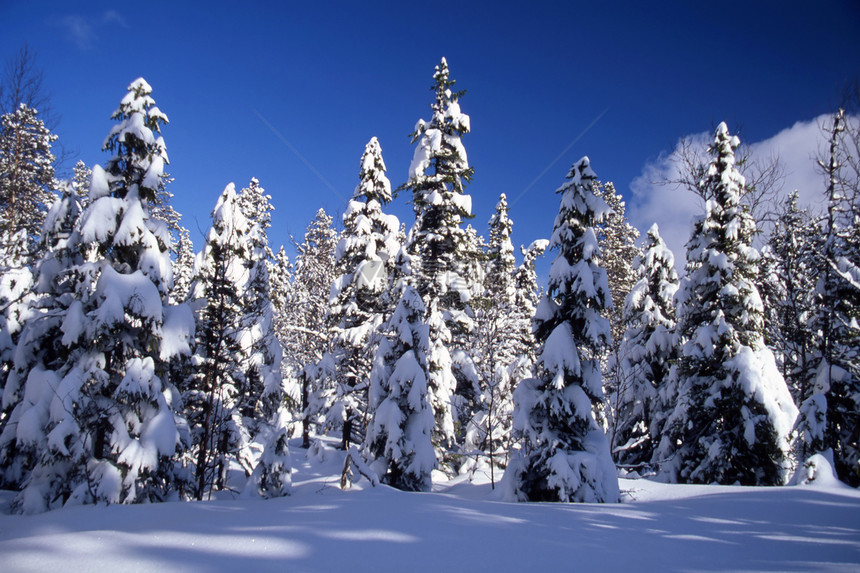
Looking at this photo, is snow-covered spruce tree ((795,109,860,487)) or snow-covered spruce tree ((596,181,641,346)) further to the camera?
snow-covered spruce tree ((596,181,641,346))

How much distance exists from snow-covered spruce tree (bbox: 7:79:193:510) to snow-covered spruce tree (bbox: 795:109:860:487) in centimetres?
1528

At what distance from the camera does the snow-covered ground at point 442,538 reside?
4.21m

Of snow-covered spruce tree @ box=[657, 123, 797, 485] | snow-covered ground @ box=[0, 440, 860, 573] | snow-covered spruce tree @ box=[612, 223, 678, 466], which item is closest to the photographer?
snow-covered ground @ box=[0, 440, 860, 573]

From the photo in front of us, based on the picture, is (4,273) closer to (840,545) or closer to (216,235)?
(216,235)

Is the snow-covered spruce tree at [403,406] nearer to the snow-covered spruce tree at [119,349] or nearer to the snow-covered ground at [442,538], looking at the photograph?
the snow-covered spruce tree at [119,349]

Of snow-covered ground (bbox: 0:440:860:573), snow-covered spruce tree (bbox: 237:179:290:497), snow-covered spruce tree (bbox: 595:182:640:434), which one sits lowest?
snow-covered ground (bbox: 0:440:860:573)

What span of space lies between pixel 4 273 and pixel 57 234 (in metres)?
6.29

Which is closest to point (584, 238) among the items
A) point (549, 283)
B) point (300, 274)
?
point (549, 283)

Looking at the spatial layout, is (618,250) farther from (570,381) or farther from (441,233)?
(570,381)

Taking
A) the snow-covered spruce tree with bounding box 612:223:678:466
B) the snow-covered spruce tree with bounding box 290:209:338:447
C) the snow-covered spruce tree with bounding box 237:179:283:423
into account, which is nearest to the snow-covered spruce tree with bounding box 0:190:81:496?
the snow-covered spruce tree with bounding box 237:179:283:423

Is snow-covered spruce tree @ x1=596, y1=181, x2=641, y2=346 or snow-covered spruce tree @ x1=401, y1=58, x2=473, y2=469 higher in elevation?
snow-covered spruce tree @ x1=596, y1=181, x2=641, y2=346

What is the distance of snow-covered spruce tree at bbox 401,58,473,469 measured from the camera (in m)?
16.6

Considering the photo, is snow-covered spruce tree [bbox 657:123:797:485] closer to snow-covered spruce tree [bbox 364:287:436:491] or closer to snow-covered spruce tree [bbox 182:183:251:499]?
snow-covered spruce tree [bbox 364:287:436:491]

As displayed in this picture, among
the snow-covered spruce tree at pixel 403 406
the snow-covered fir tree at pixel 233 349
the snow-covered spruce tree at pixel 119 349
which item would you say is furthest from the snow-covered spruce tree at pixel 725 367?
the snow-covered spruce tree at pixel 119 349
